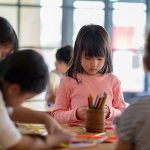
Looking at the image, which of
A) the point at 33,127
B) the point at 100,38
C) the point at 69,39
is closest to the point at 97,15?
the point at 69,39

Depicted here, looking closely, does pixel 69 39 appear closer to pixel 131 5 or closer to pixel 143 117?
pixel 131 5

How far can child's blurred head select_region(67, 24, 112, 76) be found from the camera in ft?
5.48

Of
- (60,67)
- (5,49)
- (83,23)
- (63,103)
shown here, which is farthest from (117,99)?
(83,23)

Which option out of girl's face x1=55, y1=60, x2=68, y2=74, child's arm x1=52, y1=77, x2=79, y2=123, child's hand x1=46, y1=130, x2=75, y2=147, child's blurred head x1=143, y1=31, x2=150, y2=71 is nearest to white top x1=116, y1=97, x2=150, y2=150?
child's blurred head x1=143, y1=31, x2=150, y2=71

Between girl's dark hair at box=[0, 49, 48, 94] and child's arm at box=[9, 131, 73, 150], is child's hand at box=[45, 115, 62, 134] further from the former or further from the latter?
girl's dark hair at box=[0, 49, 48, 94]

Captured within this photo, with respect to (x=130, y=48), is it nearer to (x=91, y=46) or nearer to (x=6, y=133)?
(x=91, y=46)

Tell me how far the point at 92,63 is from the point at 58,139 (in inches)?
24.8

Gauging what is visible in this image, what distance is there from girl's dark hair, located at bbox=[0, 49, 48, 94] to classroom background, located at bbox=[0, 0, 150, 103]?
330 cm

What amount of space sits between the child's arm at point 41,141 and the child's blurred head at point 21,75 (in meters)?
0.12

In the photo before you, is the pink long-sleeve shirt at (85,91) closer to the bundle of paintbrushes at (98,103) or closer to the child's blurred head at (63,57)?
the bundle of paintbrushes at (98,103)

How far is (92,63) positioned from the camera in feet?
5.49

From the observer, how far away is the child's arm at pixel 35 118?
121 cm

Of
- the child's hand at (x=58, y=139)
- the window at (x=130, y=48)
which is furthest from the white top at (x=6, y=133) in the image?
the window at (x=130, y=48)

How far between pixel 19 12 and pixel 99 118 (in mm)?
3352
